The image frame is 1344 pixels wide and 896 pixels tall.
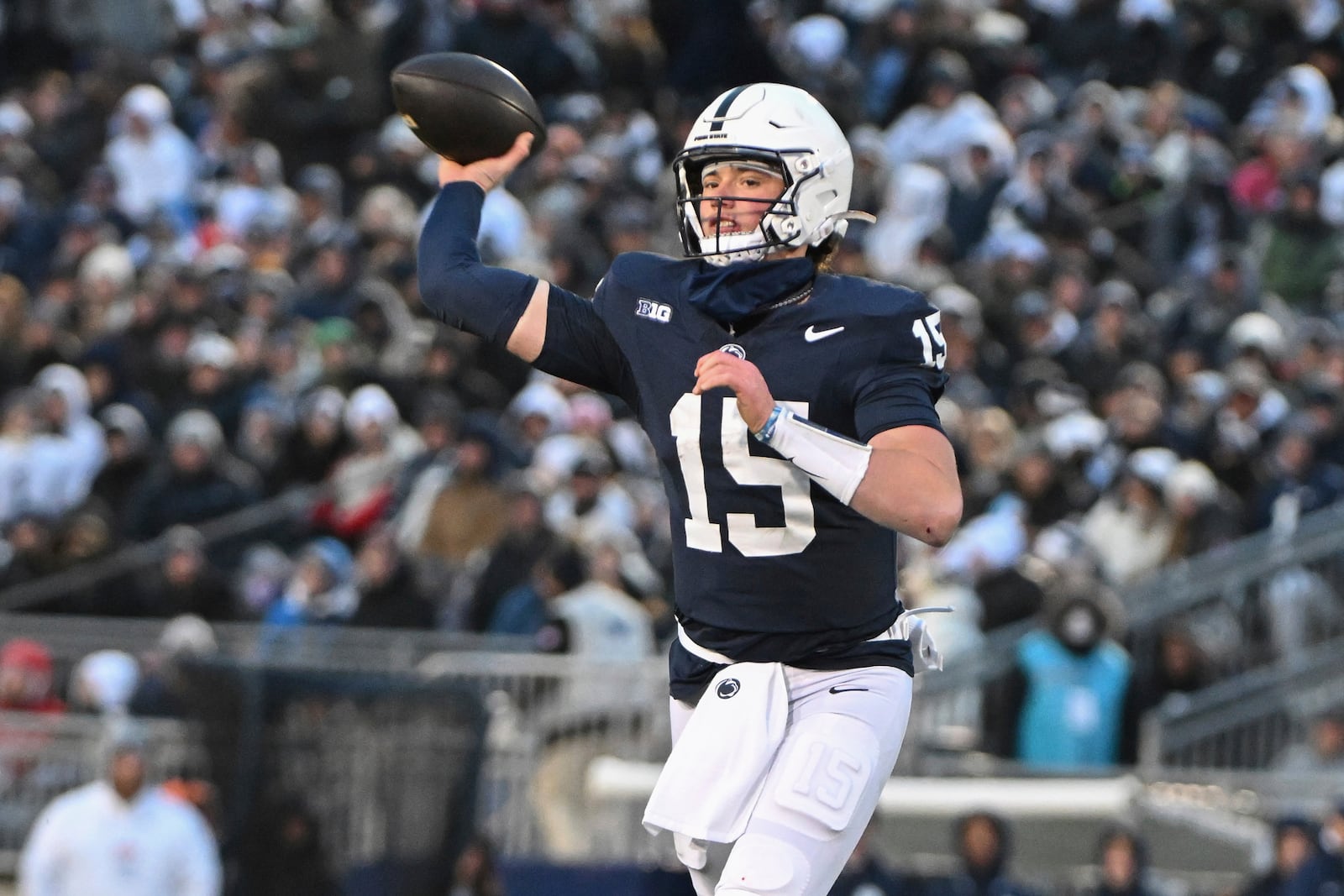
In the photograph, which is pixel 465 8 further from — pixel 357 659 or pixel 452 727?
pixel 452 727

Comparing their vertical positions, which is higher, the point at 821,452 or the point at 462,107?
the point at 462,107

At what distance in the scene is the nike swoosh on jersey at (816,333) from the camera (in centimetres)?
477

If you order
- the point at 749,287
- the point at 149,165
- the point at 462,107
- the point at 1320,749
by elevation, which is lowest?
the point at 1320,749

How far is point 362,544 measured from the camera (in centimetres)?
1266

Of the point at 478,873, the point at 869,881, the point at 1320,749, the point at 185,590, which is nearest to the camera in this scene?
the point at 869,881

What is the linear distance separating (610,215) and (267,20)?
449cm

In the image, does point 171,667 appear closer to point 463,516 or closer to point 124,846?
point 124,846

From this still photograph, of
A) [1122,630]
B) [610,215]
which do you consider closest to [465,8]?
[610,215]

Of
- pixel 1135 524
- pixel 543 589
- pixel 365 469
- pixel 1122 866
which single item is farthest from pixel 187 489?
pixel 1122 866

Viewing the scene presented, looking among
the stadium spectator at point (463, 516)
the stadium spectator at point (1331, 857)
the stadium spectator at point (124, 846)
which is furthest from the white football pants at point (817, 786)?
the stadium spectator at point (463, 516)

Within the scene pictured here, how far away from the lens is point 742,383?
14.5ft

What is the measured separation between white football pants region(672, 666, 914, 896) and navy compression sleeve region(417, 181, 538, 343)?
96 centimetres

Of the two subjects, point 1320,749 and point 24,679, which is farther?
point 24,679

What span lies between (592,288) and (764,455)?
1003cm
